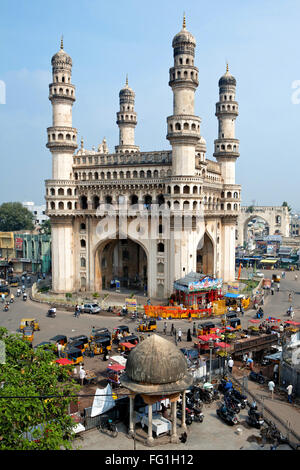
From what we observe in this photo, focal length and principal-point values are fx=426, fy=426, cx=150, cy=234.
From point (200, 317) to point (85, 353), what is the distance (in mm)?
13704

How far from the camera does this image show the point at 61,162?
49.9m

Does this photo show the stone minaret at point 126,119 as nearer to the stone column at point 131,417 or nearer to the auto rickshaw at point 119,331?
the auto rickshaw at point 119,331

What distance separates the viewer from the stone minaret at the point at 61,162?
49.0 metres

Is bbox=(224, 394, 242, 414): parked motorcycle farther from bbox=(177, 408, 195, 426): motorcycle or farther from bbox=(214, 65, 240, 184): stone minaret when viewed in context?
bbox=(214, 65, 240, 184): stone minaret

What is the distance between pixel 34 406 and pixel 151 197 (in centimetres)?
3400

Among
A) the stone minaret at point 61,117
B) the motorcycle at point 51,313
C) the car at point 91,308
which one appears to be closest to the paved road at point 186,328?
the motorcycle at point 51,313

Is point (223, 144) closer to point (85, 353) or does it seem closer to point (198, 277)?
point (198, 277)

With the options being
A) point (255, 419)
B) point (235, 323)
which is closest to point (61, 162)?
point (235, 323)

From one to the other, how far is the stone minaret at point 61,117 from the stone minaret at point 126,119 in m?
16.2

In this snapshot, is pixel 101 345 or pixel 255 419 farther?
pixel 101 345

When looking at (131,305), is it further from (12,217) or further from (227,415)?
(12,217)

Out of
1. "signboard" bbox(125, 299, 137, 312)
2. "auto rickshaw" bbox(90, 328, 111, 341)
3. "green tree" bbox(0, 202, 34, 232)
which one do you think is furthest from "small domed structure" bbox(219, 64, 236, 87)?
"green tree" bbox(0, 202, 34, 232)

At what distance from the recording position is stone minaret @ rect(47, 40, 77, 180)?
48.9m

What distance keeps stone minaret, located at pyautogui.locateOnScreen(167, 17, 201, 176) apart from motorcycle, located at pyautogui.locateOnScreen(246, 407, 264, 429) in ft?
91.5
